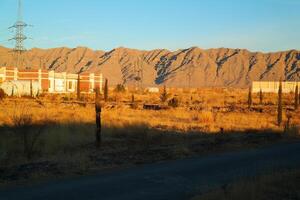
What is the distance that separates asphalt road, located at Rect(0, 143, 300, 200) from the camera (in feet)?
34.7

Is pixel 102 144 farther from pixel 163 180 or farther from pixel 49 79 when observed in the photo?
pixel 49 79

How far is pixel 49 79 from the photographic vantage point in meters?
107

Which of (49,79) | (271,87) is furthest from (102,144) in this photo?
(271,87)

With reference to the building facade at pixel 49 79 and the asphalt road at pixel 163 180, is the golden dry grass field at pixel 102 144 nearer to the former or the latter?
the asphalt road at pixel 163 180

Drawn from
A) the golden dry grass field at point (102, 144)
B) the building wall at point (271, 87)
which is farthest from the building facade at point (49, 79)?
the golden dry grass field at point (102, 144)

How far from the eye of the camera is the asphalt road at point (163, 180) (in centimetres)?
1057

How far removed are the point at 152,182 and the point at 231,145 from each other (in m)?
9.10

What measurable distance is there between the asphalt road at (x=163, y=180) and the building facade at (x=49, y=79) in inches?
3148

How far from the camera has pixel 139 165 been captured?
49.7 ft

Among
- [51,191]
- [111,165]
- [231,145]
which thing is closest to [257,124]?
[231,145]

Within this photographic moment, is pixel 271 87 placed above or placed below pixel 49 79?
below

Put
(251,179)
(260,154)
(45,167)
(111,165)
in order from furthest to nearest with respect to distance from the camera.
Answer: (260,154) < (111,165) < (45,167) < (251,179)

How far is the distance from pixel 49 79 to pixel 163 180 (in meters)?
97.4

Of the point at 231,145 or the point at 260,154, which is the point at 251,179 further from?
the point at 231,145
